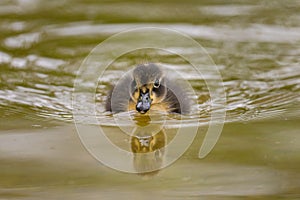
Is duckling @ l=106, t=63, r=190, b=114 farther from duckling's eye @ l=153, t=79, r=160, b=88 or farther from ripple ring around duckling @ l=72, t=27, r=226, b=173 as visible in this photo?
ripple ring around duckling @ l=72, t=27, r=226, b=173

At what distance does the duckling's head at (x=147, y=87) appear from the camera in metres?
4.21

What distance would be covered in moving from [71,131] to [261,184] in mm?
1235

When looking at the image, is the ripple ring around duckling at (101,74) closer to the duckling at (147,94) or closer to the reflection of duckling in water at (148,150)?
the reflection of duckling in water at (148,150)

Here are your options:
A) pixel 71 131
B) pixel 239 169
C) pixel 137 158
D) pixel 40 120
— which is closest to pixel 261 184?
pixel 239 169

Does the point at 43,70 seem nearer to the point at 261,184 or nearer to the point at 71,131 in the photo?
the point at 71,131

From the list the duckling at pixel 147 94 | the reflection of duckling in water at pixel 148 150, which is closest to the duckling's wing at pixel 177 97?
the duckling at pixel 147 94

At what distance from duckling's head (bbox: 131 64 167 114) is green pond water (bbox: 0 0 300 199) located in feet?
0.44

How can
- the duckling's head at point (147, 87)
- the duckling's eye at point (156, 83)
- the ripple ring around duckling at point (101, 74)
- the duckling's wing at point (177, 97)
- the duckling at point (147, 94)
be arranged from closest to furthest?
the ripple ring around duckling at point (101, 74), the duckling's head at point (147, 87), the duckling at point (147, 94), the duckling's eye at point (156, 83), the duckling's wing at point (177, 97)

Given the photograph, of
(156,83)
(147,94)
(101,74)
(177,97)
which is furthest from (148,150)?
(101,74)

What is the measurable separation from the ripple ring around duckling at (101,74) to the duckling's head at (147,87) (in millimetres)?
283

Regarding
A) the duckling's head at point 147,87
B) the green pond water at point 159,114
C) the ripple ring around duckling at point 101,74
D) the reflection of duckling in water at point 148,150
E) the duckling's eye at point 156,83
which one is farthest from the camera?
the duckling's eye at point 156,83

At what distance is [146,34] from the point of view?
590 cm

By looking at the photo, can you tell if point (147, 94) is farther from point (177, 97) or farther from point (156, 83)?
point (177, 97)

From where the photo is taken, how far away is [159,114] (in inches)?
171
